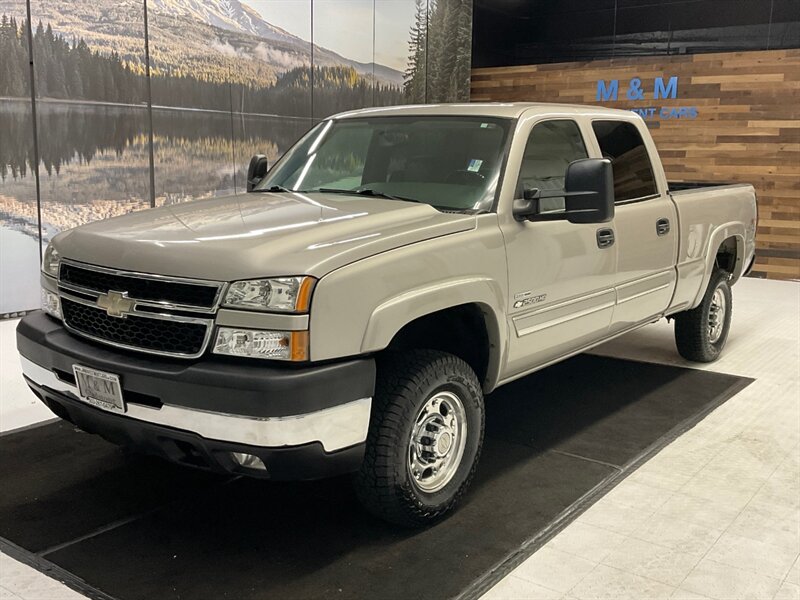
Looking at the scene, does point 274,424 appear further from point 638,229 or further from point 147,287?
point 638,229

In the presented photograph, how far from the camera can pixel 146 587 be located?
9.09 feet

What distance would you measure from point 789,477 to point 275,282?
275 cm

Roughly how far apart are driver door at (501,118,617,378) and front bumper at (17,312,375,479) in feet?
3.56

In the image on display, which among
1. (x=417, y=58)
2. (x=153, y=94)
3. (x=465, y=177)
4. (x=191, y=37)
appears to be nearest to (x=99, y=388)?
(x=465, y=177)

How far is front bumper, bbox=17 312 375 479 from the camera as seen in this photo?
2.60 m

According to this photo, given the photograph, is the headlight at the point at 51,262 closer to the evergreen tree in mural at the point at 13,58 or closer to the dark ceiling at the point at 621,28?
the evergreen tree in mural at the point at 13,58

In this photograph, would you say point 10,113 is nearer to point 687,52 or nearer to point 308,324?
point 308,324

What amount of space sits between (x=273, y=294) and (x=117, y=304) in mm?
647

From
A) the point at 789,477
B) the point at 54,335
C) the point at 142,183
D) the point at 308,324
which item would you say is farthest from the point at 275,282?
the point at 142,183

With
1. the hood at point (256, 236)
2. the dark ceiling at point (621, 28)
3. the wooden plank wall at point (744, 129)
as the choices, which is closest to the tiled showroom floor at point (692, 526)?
the hood at point (256, 236)

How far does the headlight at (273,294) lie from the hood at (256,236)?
3cm

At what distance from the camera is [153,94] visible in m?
8.69

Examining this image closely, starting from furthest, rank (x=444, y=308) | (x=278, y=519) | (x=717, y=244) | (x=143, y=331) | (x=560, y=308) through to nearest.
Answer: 1. (x=717, y=244)
2. (x=560, y=308)
3. (x=278, y=519)
4. (x=444, y=308)
5. (x=143, y=331)

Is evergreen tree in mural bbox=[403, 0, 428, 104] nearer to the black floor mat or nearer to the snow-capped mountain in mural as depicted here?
the snow-capped mountain in mural
